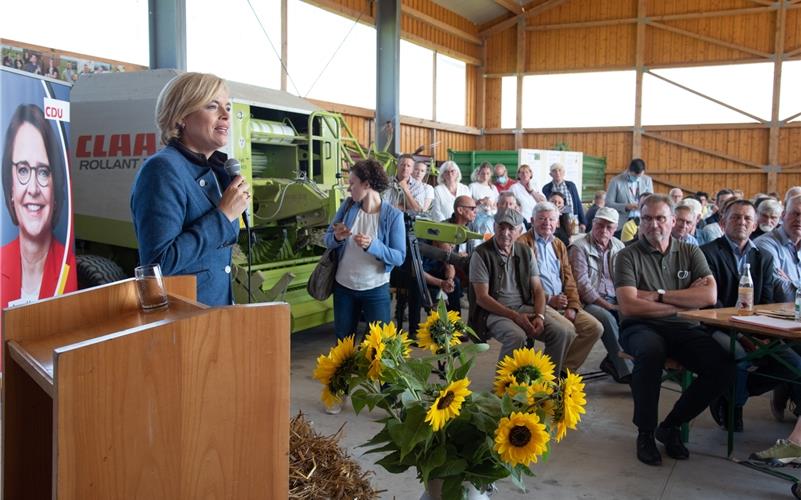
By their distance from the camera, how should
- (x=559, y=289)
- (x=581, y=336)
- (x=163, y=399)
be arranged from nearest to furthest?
1. (x=163, y=399)
2. (x=581, y=336)
3. (x=559, y=289)

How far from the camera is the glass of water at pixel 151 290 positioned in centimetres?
132

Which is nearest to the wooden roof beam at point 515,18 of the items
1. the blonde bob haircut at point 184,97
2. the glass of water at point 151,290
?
the blonde bob haircut at point 184,97

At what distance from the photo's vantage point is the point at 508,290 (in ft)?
13.9

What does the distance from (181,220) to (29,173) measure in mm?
2149

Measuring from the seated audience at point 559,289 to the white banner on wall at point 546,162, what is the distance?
8964 mm

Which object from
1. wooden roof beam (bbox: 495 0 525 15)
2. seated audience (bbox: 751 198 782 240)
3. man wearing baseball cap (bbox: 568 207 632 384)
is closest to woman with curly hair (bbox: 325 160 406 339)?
man wearing baseball cap (bbox: 568 207 632 384)

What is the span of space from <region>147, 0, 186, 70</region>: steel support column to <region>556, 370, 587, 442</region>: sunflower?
6699mm

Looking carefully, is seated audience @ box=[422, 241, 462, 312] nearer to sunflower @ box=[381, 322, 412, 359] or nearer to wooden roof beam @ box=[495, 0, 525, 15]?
sunflower @ box=[381, 322, 412, 359]

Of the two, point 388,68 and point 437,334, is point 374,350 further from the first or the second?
point 388,68

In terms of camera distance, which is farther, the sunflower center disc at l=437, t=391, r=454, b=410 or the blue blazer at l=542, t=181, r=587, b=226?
the blue blazer at l=542, t=181, r=587, b=226

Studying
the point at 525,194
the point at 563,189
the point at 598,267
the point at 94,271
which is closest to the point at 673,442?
the point at 598,267

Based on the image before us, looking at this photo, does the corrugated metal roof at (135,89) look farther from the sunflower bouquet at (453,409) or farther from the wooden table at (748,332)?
the sunflower bouquet at (453,409)

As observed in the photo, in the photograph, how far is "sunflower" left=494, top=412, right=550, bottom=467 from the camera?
116 centimetres

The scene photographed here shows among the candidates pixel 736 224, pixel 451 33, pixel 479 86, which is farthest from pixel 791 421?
pixel 479 86
